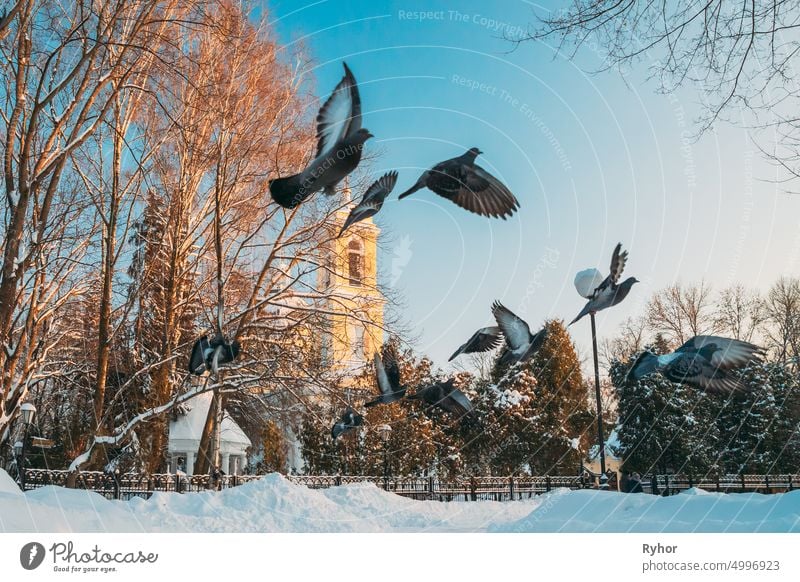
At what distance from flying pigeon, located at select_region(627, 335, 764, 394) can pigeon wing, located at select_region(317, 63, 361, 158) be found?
3.56m

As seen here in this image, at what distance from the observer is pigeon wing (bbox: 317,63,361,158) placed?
5.29 meters

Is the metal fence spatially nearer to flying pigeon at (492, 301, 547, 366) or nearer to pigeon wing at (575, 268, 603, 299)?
flying pigeon at (492, 301, 547, 366)

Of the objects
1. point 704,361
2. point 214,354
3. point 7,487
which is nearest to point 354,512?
point 214,354

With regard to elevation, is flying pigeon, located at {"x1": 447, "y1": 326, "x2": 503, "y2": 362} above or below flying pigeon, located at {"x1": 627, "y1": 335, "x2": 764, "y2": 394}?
above

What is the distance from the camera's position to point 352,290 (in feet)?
51.6

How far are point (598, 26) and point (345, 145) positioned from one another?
2079mm

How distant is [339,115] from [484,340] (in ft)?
12.4

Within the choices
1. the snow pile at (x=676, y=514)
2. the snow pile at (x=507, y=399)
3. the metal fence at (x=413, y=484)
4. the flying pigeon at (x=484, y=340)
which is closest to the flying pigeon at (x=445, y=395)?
the flying pigeon at (x=484, y=340)

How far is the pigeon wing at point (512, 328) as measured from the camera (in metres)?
7.89

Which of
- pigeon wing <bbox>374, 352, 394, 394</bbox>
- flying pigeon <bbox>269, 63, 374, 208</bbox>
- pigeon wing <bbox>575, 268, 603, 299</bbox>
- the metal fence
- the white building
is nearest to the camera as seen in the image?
flying pigeon <bbox>269, 63, 374, 208</bbox>

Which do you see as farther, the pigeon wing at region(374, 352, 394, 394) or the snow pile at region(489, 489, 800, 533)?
the pigeon wing at region(374, 352, 394, 394)

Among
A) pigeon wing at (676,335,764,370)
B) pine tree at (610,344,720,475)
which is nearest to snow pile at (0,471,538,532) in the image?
pigeon wing at (676,335,764,370)

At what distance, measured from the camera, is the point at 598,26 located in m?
5.12
